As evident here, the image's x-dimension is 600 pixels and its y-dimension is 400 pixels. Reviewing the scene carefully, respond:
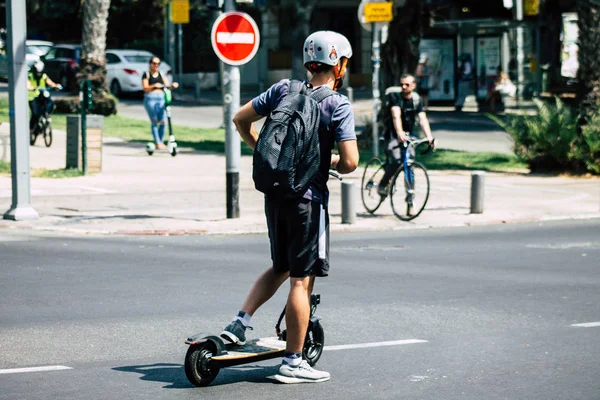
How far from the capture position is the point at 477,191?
14758 mm

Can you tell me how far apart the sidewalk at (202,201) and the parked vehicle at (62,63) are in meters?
22.6

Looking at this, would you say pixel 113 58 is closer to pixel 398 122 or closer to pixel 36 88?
pixel 36 88

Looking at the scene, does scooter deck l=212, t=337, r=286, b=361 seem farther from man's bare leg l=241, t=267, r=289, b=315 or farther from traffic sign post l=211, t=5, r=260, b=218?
traffic sign post l=211, t=5, r=260, b=218

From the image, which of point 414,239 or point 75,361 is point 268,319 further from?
point 414,239

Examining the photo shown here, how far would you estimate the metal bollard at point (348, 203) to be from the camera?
544 inches

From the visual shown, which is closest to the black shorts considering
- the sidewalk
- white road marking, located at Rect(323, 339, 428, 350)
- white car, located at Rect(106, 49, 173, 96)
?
white road marking, located at Rect(323, 339, 428, 350)

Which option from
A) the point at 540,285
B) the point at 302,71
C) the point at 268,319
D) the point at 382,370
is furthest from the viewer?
the point at 302,71

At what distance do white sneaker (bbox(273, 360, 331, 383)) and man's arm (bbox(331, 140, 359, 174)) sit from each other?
1063 millimetres

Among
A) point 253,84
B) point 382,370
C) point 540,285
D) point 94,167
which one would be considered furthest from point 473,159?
point 253,84

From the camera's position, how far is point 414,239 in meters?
13.0

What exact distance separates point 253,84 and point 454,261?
39.0 meters

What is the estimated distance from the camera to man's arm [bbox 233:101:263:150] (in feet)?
20.9

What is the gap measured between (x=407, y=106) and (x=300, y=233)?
27.6ft

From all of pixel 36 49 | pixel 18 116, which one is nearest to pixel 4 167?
pixel 18 116
